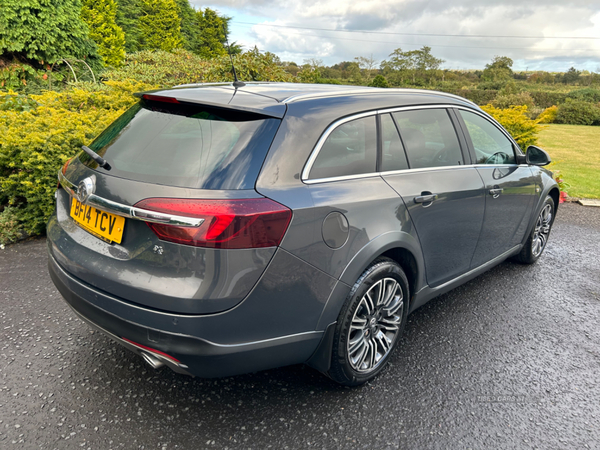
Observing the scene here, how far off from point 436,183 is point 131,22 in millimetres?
27105

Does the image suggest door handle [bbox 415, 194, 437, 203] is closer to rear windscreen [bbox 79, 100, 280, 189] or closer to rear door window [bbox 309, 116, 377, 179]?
rear door window [bbox 309, 116, 377, 179]

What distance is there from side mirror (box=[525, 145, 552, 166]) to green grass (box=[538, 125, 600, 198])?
298 centimetres

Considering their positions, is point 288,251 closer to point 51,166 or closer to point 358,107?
point 358,107

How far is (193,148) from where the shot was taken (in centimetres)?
202

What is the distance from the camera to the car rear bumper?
1851 millimetres

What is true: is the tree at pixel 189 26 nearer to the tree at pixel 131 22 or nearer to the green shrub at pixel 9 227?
the tree at pixel 131 22

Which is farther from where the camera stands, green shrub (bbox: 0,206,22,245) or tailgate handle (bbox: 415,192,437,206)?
green shrub (bbox: 0,206,22,245)

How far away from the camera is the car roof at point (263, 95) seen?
6.95 feet

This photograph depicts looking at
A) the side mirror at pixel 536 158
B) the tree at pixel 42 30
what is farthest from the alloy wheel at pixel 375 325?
the tree at pixel 42 30

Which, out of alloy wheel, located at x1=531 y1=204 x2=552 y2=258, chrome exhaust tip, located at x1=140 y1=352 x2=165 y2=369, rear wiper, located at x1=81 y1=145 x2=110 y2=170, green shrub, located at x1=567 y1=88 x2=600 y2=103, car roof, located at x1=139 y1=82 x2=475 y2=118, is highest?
A: green shrub, located at x1=567 y1=88 x2=600 y2=103

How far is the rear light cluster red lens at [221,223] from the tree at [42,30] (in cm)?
1094

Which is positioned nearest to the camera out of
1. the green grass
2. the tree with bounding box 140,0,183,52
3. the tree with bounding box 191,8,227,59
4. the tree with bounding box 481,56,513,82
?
the green grass

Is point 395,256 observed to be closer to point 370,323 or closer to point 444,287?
point 370,323

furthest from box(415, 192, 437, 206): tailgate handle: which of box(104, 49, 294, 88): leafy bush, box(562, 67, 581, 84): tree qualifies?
box(562, 67, 581, 84): tree
